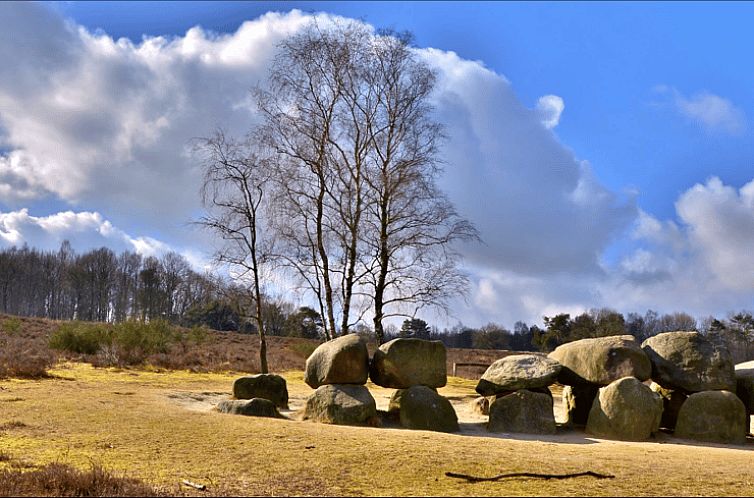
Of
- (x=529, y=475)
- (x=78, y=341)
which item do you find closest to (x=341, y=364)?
(x=529, y=475)

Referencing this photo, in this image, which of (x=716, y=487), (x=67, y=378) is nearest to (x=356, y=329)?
(x=67, y=378)

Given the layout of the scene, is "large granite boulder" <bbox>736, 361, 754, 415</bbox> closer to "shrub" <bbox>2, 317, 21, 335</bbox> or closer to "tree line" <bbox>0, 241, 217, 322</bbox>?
"shrub" <bbox>2, 317, 21, 335</bbox>

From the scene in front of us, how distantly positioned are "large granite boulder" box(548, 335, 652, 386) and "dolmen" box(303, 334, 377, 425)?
438 cm

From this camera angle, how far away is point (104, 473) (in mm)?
6930

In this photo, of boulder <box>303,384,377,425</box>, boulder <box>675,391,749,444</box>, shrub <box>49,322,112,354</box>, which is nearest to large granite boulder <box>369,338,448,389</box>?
boulder <box>303,384,377,425</box>

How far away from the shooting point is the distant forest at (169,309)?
43031 millimetres

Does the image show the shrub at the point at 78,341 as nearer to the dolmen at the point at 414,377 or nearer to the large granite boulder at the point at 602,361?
the dolmen at the point at 414,377

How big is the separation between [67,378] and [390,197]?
1134 centimetres

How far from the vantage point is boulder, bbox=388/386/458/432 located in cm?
1313

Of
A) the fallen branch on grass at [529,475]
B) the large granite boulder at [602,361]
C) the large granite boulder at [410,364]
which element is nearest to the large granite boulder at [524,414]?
the large granite boulder at [602,361]

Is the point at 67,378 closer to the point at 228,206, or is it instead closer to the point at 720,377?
the point at 228,206

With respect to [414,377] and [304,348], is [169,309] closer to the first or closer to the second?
Result: [304,348]

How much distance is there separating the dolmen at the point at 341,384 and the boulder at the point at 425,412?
640 millimetres

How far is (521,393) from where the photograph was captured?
13.8 metres
